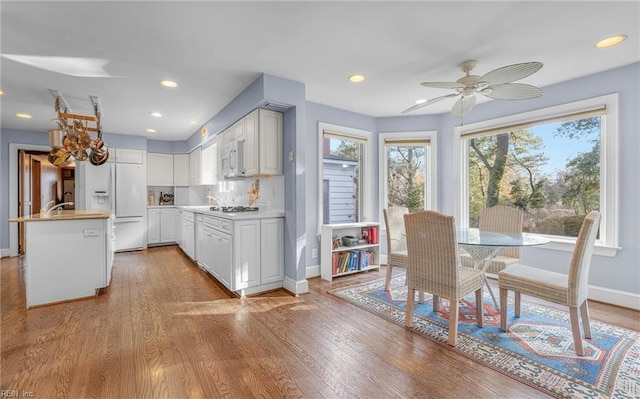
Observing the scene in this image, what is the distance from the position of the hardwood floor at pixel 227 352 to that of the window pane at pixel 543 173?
111 centimetres

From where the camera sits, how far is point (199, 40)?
238cm

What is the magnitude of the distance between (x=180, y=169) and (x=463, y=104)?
20.6 feet

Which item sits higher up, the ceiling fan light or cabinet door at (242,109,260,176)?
the ceiling fan light

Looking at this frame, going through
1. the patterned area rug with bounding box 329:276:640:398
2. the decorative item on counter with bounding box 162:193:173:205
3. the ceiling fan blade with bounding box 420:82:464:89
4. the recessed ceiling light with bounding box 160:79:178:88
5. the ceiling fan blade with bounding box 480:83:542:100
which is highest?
the recessed ceiling light with bounding box 160:79:178:88

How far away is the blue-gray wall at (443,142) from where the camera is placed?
114 inches

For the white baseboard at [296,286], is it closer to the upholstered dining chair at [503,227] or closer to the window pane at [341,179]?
the window pane at [341,179]

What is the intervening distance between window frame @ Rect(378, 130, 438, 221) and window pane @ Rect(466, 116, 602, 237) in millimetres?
507

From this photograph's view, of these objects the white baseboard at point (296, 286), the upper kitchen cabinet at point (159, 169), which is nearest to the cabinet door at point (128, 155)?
the upper kitchen cabinet at point (159, 169)

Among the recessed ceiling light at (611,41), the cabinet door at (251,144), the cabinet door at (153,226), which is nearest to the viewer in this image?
the recessed ceiling light at (611,41)

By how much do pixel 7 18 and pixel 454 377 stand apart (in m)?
4.01

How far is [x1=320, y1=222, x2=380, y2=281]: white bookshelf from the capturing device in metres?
3.90

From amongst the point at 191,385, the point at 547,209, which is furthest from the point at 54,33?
the point at 547,209

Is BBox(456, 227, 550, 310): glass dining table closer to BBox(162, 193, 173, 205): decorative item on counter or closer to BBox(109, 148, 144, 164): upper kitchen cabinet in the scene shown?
BBox(109, 148, 144, 164): upper kitchen cabinet

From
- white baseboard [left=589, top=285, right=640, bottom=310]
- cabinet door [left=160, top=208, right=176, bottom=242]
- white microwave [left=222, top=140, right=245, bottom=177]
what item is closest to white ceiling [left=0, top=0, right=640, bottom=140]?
white microwave [left=222, top=140, right=245, bottom=177]
